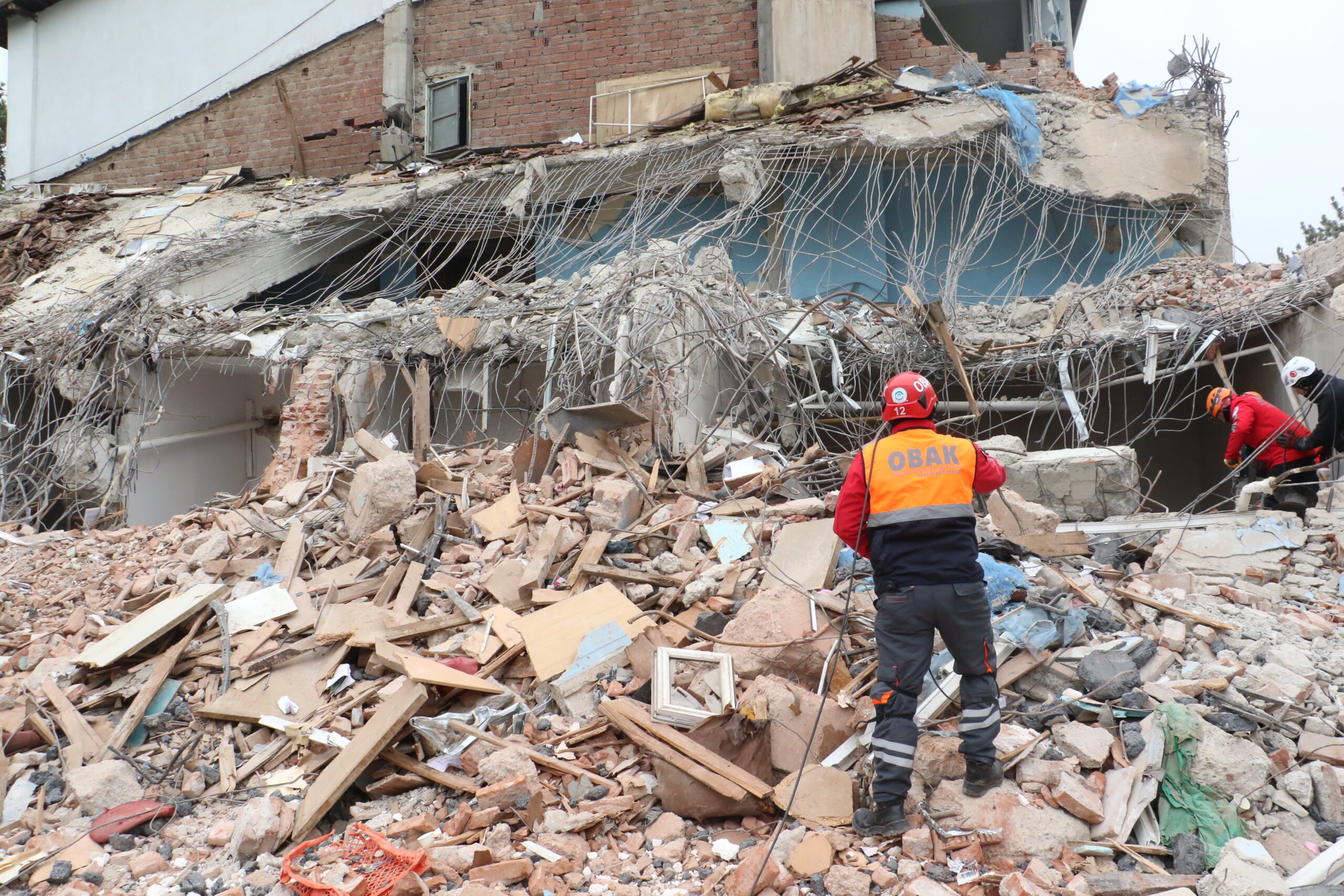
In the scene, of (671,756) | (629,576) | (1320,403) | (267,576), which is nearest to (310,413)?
(267,576)

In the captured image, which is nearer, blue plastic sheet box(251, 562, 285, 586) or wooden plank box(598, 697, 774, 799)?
wooden plank box(598, 697, 774, 799)

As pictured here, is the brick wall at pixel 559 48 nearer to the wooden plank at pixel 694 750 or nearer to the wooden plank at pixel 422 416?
the wooden plank at pixel 422 416

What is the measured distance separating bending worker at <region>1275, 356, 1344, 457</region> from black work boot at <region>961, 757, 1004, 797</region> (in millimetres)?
4350

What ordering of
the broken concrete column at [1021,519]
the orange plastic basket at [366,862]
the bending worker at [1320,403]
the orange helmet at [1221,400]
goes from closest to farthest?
the orange plastic basket at [366,862] → the broken concrete column at [1021,519] → the bending worker at [1320,403] → the orange helmet at [1221,400]

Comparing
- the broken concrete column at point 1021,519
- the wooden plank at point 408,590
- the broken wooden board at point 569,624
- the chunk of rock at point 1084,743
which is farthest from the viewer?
the broken concrete column at point 1021,519

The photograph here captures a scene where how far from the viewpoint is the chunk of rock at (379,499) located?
5.66 m

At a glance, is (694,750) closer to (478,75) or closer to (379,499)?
(379,499)

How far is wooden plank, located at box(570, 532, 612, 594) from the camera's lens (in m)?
4.95

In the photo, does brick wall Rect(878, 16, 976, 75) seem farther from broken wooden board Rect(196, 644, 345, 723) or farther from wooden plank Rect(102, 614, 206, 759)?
wooden plank Rect(102, 614, 206, 759)

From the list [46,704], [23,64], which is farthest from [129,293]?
[23,64]

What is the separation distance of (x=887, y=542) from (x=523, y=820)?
1.73 meters

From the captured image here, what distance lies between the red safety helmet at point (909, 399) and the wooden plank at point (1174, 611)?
71.6 inches

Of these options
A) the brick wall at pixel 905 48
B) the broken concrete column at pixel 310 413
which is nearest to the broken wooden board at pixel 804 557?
the broken concrete column at pixel 310 413

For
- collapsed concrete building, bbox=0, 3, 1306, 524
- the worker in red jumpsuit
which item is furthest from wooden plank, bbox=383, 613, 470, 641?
the worker in red jumpsuit
